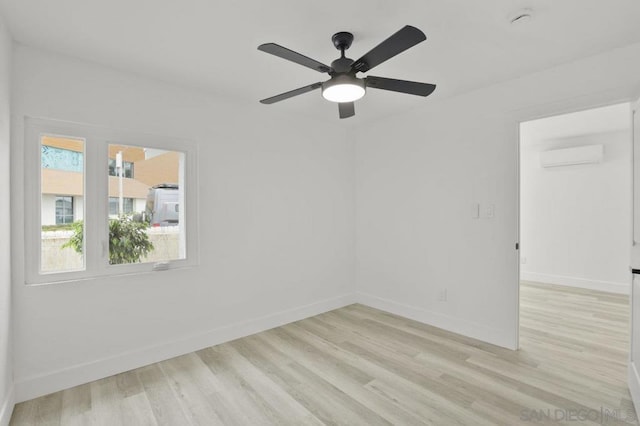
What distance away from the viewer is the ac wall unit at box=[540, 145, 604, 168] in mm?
4804

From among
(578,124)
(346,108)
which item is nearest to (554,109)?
(346,108)

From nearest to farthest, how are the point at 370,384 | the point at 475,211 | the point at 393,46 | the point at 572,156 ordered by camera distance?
the point at 393,46 < the point at 370,384 < the point at 475,211 < the point at 572,156

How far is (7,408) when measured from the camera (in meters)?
1.95

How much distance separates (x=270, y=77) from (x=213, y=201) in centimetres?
125

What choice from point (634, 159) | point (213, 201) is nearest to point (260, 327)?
point (213, 201)

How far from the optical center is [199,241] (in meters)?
3.04

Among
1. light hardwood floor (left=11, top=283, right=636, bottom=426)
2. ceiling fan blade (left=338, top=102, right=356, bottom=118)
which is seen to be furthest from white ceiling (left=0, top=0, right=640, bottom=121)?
light hardwood floor (left=11, top=283, right=636, bottom=426)

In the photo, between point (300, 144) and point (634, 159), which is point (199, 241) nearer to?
point (300, 144)

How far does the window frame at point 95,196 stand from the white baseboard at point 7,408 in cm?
70

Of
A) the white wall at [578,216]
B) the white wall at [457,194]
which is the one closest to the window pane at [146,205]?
the white wall at [457,194]

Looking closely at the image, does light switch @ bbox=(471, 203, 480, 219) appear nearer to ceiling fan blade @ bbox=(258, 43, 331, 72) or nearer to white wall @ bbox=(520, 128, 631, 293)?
ceiling fan blade @ bbox=(258, 43, 331, 72)

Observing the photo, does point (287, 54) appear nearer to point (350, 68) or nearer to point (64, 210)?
point (350, 68)

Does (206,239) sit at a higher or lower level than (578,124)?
lower

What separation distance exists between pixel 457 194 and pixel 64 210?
3432 mm
